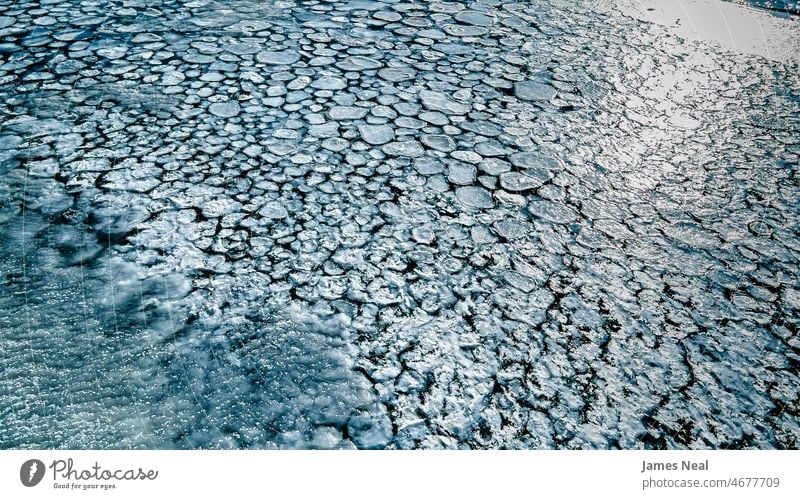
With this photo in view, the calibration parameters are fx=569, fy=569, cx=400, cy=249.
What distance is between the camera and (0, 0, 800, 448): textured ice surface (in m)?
2.14

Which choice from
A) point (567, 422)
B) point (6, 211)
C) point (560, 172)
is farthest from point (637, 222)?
point (6, 211)

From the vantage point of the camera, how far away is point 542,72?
4328 mm

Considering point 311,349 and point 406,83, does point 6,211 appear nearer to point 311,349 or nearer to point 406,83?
point 311,349

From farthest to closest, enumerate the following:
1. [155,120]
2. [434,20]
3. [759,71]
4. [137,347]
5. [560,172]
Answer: [434,20], [759,71], [155,120], [560,172], [137,347]

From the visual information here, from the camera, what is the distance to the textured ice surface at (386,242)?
214cm
